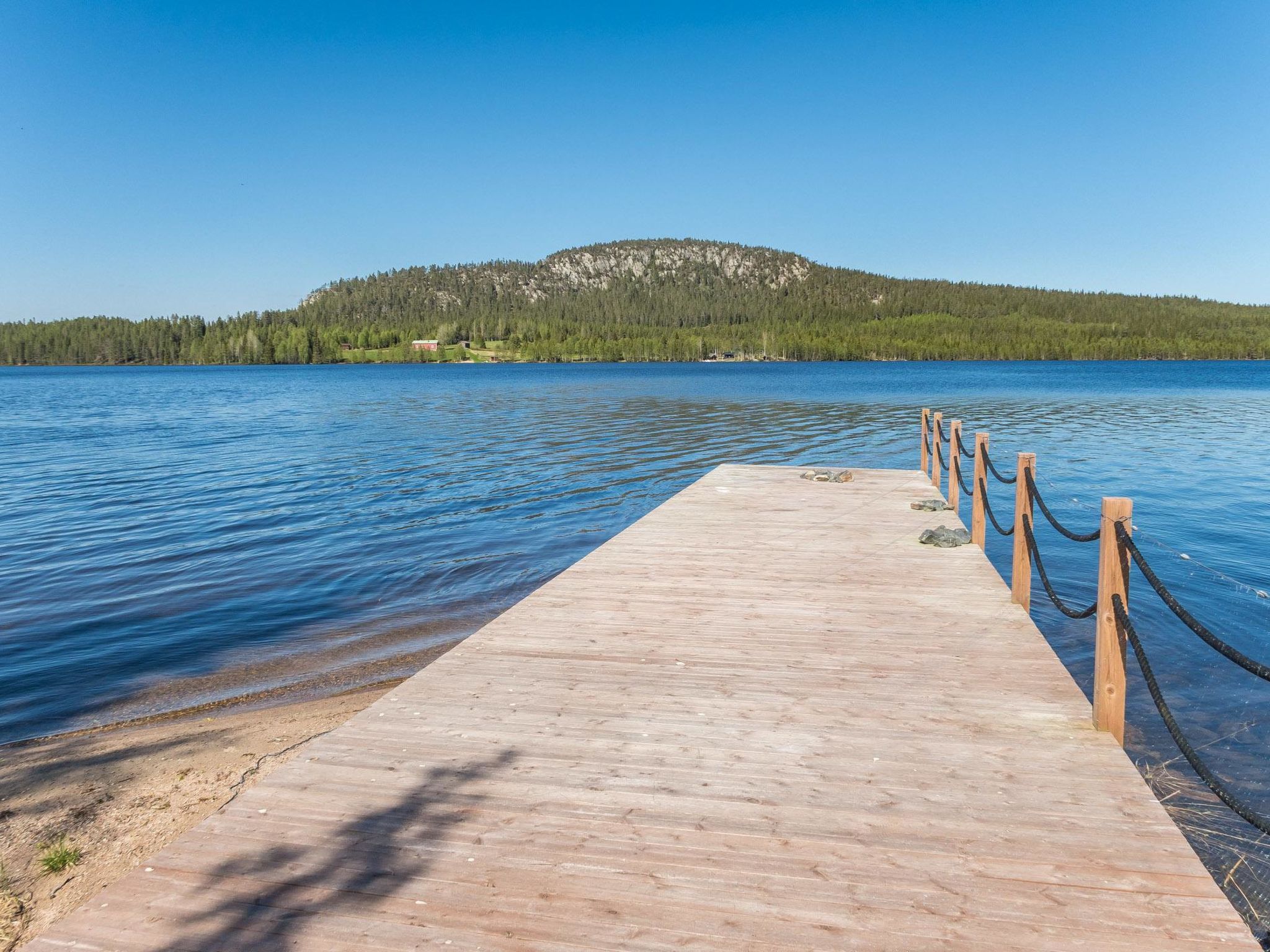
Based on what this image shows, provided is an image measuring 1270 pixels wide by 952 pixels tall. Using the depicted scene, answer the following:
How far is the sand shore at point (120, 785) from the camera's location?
14.4 ft

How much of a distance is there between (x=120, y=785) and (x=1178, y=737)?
6.47 metres

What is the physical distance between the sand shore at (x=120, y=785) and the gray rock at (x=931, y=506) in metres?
8.14

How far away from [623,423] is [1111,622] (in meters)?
32.4

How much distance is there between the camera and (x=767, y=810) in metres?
3.79

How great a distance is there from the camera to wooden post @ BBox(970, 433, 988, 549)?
9305 millimetres

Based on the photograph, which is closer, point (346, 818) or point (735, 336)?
point (346, 818)

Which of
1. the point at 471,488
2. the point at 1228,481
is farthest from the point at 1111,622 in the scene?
the point at 1228,481

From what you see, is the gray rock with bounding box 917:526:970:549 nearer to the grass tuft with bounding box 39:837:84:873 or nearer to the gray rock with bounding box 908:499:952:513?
the gray rock with bounding box 908:499:952:513

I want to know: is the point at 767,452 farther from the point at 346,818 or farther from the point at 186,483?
the point at 346,818

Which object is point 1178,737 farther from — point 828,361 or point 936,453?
point 828,361

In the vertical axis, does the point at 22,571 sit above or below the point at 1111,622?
below

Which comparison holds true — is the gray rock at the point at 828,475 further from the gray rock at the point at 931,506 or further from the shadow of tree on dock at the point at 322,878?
the shadow of tree on dock at the point at 322,878

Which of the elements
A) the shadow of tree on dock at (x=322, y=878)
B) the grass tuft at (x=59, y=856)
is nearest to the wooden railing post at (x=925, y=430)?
the shadow of tree on dock at (x=322, y=878)

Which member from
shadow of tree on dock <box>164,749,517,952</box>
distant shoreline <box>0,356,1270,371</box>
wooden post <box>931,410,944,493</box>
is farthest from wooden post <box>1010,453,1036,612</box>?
distant shoreline <box>0,356,1270,371</box>
